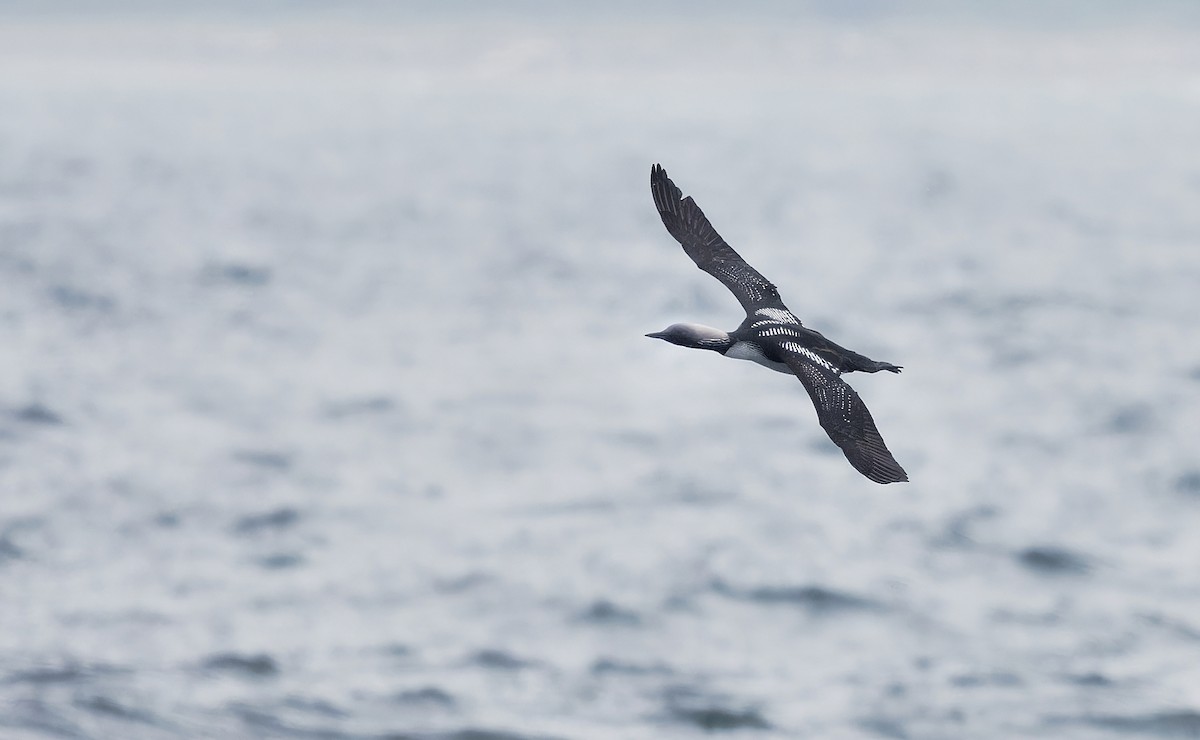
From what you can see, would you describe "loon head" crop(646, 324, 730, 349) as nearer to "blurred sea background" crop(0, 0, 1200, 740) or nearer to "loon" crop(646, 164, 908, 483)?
"loon" crop(646, 164, 908, 483)

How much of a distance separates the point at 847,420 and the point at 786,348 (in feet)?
3.14

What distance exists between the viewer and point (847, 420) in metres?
12.3

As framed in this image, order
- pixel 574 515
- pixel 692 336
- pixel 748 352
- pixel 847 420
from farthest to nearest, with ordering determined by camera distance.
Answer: pixel 574 515
pixel 748 352
pixel 692 336
pixel 847 420

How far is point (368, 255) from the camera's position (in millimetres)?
96438

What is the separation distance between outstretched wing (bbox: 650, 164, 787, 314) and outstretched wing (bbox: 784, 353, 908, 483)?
1.76m

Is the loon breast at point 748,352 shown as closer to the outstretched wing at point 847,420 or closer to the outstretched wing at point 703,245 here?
the outstretched wing at point 847,420

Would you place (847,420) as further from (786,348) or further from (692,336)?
(692,336)

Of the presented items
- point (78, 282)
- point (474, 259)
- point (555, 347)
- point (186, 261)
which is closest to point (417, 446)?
point (555, 347)

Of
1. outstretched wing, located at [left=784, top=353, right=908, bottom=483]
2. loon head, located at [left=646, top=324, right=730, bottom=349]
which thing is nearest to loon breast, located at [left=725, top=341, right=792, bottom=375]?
loon head, located at [left=646, top=324, right=730, bottom=349]

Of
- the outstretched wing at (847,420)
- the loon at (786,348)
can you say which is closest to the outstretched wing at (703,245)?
the loon at (786,348)

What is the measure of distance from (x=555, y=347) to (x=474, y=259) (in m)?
33.1

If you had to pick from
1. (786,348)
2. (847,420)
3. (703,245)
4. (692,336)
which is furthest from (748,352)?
(703,245)

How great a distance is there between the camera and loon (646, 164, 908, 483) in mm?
12094

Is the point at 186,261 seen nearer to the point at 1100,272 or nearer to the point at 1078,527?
the point at 1100,272
